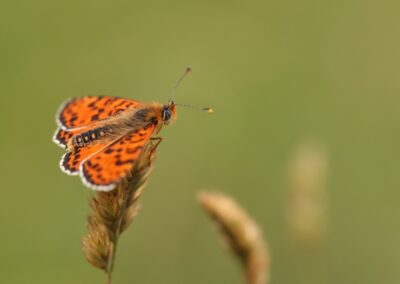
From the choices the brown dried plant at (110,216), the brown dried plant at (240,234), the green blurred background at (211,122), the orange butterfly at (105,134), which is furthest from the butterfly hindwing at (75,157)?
the green blurred background at (211,122)


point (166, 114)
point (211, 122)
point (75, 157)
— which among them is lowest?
point (75, 157)

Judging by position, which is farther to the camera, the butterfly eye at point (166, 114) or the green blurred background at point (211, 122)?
the green blurred background at point (211, 122)

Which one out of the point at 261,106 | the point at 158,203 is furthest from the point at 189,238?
the point at 261,106

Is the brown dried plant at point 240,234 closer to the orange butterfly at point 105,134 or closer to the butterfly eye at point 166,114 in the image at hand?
the orange butterfly at point 105,134

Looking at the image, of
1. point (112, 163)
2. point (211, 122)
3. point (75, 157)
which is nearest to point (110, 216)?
point (112, 163)

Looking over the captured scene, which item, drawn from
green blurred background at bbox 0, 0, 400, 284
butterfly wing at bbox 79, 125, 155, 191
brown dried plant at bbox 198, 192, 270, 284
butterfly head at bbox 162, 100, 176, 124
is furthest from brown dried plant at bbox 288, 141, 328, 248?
butterfly wing at bbox 79, 125, 155, 191

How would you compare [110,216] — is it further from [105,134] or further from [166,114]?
[166,114]
